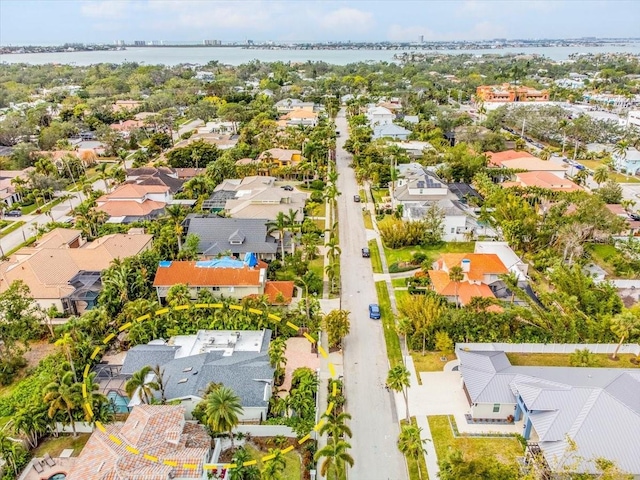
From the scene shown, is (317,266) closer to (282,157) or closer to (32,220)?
(282,157)

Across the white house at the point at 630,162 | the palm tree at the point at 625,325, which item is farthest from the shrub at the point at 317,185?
the white house at the point at 630,162

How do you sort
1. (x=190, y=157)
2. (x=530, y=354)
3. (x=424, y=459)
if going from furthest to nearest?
(x=190, y=157) < (x=530, y=354) < (x=424, y=459)

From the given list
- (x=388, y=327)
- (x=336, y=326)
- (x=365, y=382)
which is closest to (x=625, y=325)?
(x=388, y=327)

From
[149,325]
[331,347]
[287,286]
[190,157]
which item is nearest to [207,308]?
[149,325]

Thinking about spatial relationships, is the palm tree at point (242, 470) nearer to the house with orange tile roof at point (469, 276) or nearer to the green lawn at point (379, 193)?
the house with orange tile roof at point (469, 276)

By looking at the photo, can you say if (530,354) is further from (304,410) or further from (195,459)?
(195,459)

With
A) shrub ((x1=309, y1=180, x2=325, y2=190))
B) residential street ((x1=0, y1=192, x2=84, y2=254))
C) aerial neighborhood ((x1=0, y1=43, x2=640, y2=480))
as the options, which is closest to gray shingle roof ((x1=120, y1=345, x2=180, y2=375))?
aerial neighborhood ((x1=0, y1=43, x2=640, y2=480))
